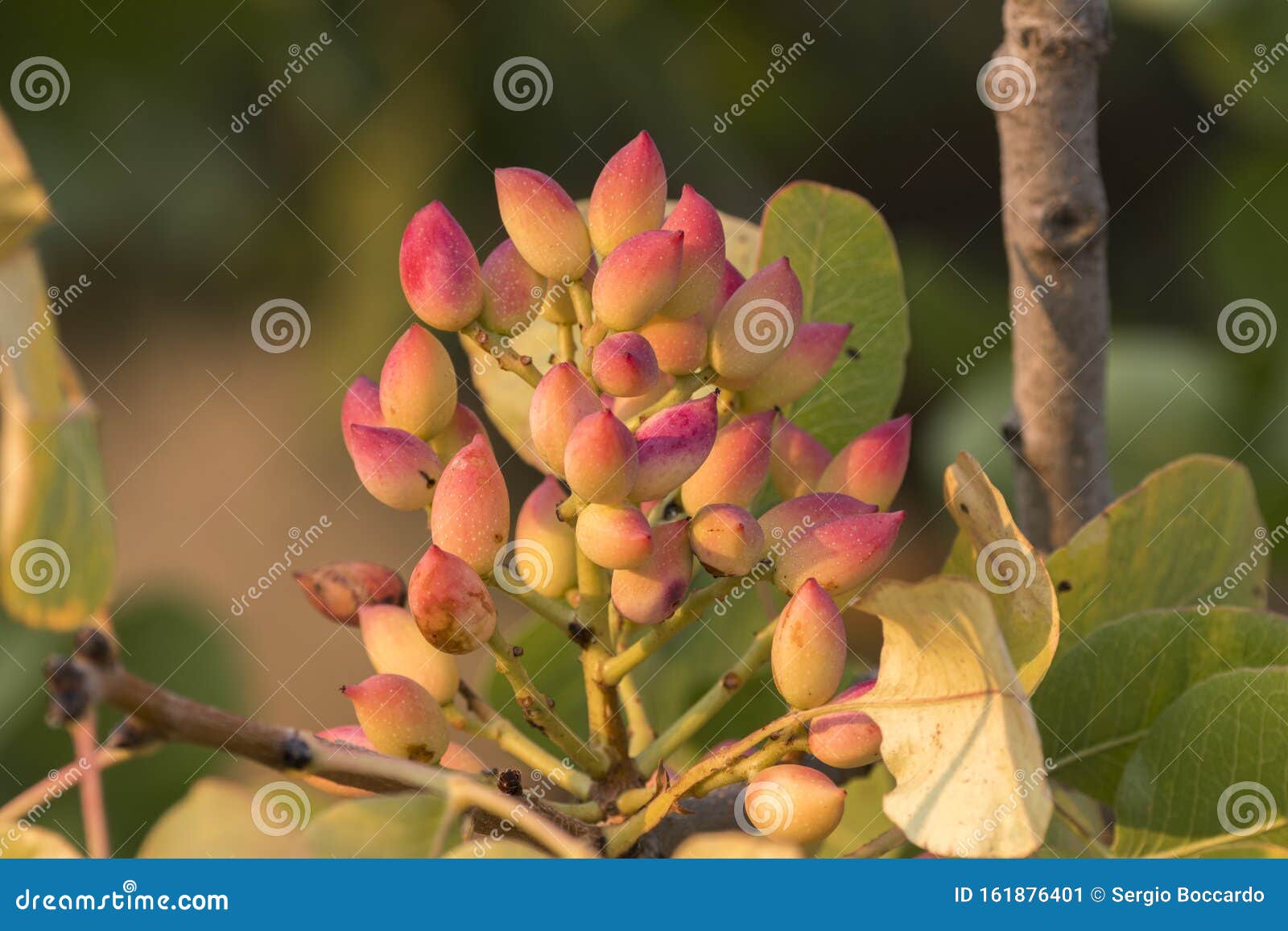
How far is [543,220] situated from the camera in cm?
46

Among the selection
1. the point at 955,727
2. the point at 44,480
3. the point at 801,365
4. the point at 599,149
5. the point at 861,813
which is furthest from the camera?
the point at 599,149

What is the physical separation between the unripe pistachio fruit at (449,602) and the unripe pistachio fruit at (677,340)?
116mm

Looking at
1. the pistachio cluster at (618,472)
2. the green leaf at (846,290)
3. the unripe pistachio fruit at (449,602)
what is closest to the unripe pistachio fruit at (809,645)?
the pistachio cluster at (618,472)

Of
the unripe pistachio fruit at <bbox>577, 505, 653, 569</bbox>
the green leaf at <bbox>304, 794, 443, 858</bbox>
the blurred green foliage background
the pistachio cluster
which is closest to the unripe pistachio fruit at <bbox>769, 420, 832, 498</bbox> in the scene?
the pistachio cluster

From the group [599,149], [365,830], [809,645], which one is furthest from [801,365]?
[599,149]

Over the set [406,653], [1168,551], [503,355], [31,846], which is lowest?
[31,846]

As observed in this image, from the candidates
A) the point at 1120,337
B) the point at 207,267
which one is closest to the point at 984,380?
the point at 1120,337

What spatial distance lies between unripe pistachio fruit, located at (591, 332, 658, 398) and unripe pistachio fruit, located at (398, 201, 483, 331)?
0.24 ft

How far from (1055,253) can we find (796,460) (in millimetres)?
180

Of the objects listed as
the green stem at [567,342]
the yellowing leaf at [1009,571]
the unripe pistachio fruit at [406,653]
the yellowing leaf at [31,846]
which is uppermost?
the yellowing leaf at [1009,571]

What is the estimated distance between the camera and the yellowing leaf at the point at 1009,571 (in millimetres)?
374

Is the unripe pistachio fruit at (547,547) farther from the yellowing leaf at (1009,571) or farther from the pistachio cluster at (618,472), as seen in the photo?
the yellowing leaf at (1009,571)

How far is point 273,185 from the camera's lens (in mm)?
1377

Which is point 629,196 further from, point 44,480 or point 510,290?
point 44,480
